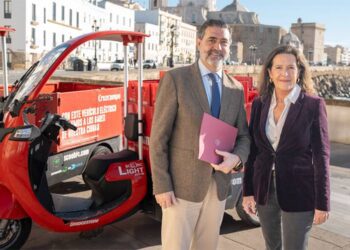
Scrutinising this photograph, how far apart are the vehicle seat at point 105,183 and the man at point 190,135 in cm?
146

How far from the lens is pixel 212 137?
9.64 feet

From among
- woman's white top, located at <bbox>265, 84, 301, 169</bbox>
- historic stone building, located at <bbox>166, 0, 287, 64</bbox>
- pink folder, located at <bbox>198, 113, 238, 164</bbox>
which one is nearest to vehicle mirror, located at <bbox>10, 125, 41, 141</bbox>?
pink folder, located at <bbox>198, 113, 238, 164</bbox>

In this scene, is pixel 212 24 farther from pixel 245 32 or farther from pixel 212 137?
pixel 245 32

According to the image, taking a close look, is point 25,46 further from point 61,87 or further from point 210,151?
point 210,151

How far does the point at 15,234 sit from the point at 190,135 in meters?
2.10

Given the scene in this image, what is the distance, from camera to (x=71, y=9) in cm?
5688

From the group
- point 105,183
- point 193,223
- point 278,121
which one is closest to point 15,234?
point 105,183

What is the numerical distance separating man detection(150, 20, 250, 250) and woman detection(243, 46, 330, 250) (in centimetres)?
18

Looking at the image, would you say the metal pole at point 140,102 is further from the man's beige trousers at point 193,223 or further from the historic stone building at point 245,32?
the historic stone building at point 245,32

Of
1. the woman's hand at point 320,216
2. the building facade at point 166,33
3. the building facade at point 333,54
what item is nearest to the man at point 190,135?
the woman's hand at point 320,216

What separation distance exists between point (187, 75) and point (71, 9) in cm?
5693

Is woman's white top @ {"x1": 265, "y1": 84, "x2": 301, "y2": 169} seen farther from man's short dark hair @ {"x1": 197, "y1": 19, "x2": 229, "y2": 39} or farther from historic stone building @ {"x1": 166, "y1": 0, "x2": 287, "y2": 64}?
historic stone building @ {"x1": 166, "y1": 0, "x2": 287, "y2": 64}

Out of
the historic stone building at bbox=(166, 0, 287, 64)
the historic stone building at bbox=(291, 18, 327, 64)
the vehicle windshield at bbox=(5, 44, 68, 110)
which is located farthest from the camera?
the historic stone building at bbox=(291, 18, 327, 64)

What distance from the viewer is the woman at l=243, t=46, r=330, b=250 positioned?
2.88 m
